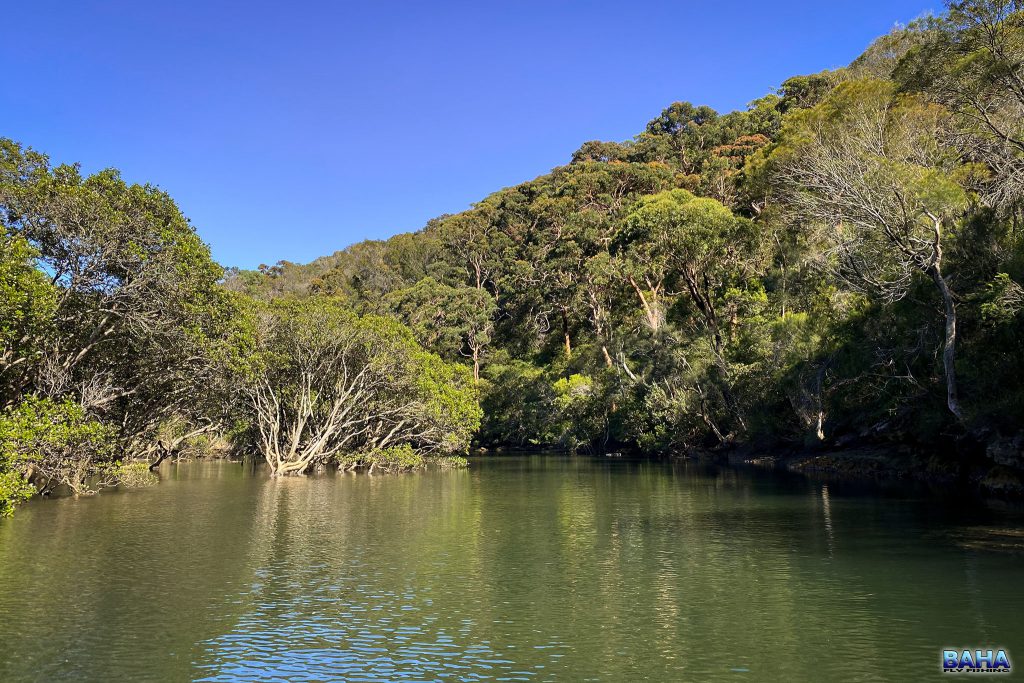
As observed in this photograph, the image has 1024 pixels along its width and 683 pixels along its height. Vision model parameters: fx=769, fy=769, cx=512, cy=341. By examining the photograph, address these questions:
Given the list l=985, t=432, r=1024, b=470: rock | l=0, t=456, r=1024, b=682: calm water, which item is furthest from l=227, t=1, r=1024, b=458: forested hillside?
l=0, t=456, r=1024, b=682: calm water

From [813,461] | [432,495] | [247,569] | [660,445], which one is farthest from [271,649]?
[660,445]

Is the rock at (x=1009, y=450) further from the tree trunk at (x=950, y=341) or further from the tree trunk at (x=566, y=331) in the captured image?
the tree trunk at (x=566, y=331)

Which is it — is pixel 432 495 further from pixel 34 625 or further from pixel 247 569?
pixel 34 625

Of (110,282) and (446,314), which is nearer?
(110,282)

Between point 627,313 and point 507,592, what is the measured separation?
6178cm

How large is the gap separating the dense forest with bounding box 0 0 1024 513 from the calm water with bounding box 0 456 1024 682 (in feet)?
20.1

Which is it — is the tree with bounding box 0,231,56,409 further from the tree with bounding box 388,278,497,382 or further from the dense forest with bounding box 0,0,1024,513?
the tree with bounding box 388,278,497,382

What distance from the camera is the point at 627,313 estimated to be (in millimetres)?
75688

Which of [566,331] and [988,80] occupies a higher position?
[988,80]

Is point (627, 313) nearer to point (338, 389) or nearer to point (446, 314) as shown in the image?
point (446, 314)

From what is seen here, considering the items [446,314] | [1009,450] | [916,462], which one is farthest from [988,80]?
[446,314]

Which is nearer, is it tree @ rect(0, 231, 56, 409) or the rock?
tree @ rect(0, 231, 56, 409)

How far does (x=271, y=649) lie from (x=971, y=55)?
3028 cm

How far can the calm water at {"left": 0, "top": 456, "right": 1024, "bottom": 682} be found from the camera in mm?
11133
